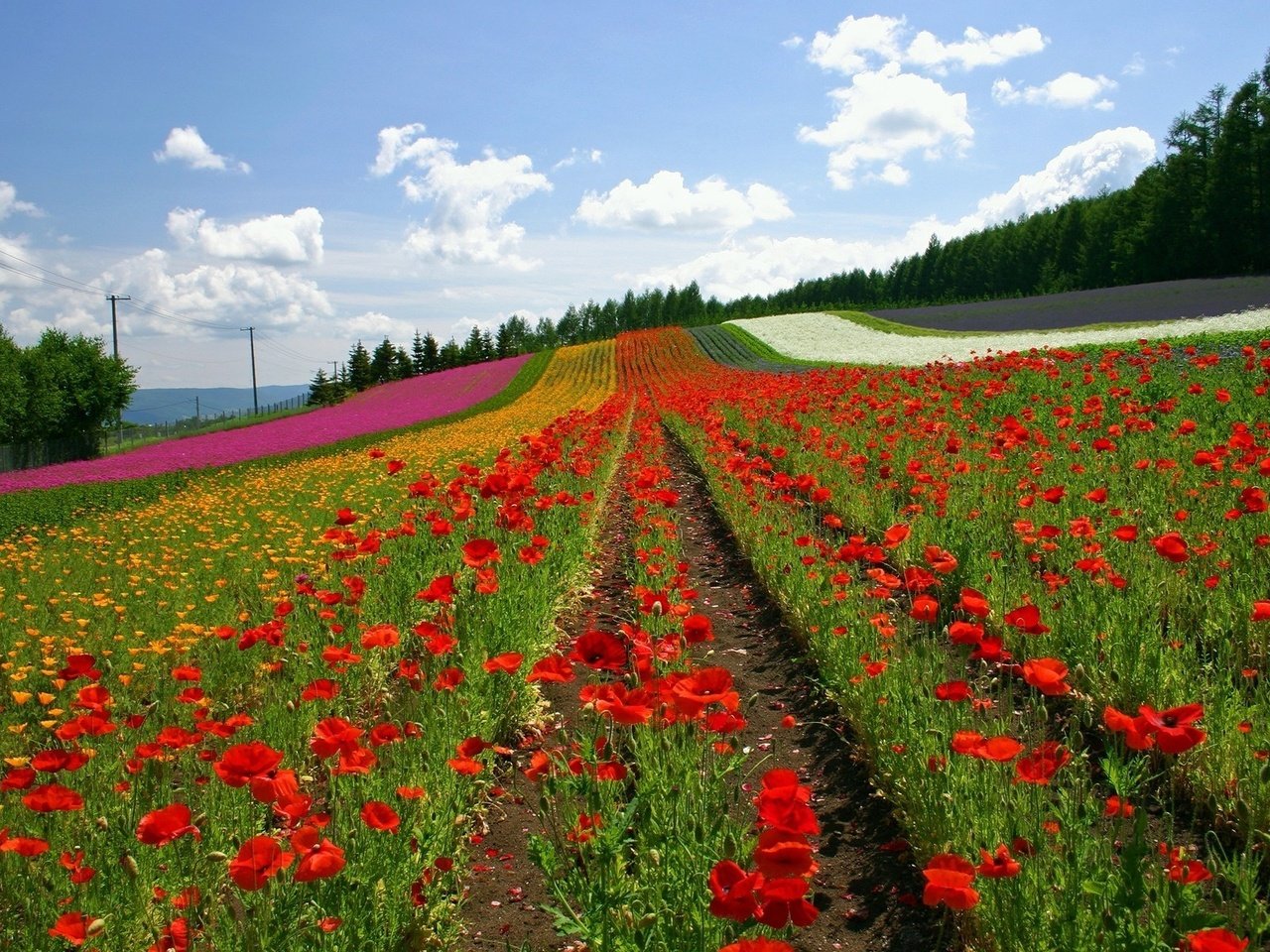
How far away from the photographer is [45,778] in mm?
3678

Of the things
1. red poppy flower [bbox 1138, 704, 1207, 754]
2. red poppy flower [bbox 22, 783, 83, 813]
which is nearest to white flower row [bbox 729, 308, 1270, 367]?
red poppy flower [bbox 1138, 704, 1207, 754]

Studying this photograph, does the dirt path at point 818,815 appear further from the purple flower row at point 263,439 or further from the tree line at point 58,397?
the tree line at point 58,397

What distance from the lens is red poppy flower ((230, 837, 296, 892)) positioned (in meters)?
1.95

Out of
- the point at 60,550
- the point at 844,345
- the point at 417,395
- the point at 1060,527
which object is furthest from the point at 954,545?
the point at 417,395

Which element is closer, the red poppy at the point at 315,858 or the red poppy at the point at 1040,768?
the red poppy at the point at 315,858

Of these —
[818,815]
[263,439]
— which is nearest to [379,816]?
[818,815]

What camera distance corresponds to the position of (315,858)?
2.00 metres

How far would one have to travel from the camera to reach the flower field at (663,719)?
2.29 metres

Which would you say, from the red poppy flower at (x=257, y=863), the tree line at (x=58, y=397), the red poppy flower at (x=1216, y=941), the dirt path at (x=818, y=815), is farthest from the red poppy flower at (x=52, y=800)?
the tree line at (x=58, y=397)

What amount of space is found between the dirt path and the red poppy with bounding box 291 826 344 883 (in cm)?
71

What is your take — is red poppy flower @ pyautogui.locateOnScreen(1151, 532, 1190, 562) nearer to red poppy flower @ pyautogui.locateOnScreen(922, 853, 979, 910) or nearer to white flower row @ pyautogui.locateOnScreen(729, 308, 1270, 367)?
red poppy flower @ pyautogui.locateOnScreen(922, 853, 979, 910)

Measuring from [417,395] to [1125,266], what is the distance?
4760cm

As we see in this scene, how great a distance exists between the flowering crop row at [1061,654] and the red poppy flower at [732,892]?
0.37 meters

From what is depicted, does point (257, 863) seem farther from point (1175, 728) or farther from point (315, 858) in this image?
point (1175, 728)
